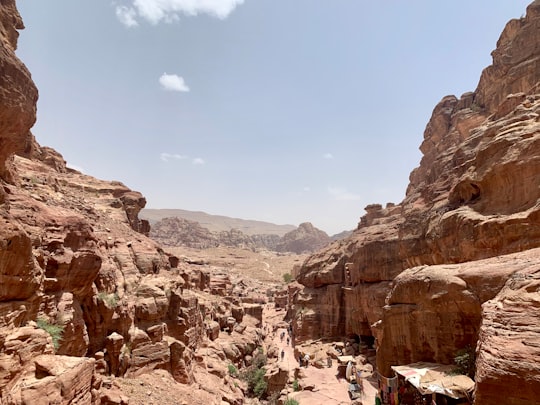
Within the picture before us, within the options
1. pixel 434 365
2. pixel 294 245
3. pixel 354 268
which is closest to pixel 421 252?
pixel 354 268

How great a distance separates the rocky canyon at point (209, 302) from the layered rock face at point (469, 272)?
0.05 metres

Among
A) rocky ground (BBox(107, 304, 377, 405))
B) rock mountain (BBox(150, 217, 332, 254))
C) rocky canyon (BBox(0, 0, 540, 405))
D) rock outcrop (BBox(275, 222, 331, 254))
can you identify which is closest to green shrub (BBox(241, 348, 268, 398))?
rocky canyon (BBox(0, 0, 540, 405))

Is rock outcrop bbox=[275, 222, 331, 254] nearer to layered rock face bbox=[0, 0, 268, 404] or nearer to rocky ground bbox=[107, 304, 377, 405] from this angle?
rocky ground bbox=[107, 304, 377, 405]

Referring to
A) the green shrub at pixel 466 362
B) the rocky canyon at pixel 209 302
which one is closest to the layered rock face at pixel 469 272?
the rocky canyon at pixel 209 302

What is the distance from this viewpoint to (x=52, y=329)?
421 inches

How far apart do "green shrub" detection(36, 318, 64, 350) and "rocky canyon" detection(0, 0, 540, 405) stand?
6 centimetres

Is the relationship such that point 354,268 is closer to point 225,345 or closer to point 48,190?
point 225,345

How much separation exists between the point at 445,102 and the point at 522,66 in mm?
22727

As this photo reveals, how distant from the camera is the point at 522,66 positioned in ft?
108

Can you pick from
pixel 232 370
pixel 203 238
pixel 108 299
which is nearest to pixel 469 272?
pixel 108 299

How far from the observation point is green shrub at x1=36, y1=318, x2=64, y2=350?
10.5 meters

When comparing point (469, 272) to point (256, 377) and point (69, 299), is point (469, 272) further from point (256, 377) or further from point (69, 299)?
point (256, 377)

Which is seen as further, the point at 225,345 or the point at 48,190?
the point at 225,345

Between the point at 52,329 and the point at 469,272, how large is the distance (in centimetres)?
1428
